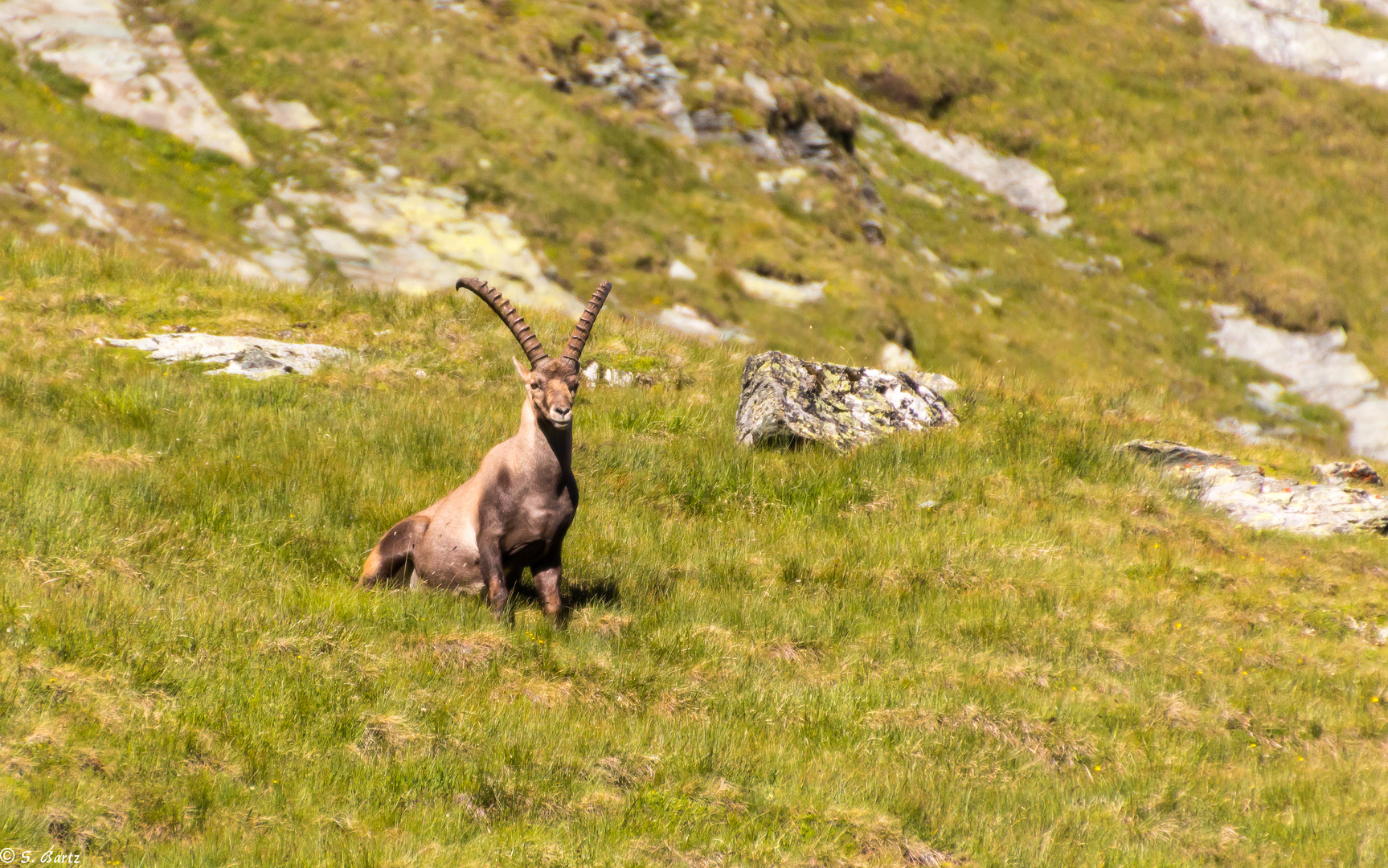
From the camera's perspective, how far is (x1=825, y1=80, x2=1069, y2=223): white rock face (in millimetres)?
42281

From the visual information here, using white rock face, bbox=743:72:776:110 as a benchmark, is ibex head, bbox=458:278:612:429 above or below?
above

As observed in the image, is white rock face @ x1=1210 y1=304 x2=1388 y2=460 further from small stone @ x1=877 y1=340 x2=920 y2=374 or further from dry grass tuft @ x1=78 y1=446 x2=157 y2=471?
dry grass tuft @ x1=78 y1=446 x2=157 y2=471

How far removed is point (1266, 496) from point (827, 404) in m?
5.98

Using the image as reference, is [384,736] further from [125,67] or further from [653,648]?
[125,67]

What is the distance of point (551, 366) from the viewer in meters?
8.88

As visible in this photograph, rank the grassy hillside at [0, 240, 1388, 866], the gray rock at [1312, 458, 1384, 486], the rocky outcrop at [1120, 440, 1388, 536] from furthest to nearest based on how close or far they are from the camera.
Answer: the gray rock at [1312, 458, 1384, 486] → the rocky outcrop at [1120, 440, 1388, 536] → the grassy hillside at [0, 240, 1388, 866]

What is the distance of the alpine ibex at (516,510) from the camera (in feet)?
29.2

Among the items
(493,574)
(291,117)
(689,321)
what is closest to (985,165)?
(689,321)

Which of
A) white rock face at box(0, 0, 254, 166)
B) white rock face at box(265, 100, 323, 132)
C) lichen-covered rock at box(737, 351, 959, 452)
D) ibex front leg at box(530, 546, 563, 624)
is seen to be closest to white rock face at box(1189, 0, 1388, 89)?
white rock face at box(265, 100, 323, 132)

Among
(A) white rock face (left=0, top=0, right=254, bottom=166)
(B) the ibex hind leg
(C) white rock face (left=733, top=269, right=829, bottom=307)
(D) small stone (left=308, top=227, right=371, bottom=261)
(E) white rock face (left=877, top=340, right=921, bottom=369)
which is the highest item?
(B) the ibex hind leg

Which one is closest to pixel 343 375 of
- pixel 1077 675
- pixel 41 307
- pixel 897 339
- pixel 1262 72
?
pixel 41 307

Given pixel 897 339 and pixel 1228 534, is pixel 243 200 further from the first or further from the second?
pixel 1228 534

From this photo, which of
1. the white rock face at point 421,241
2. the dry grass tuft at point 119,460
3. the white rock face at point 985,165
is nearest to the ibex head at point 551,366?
the dry grass tuft at point 119,460

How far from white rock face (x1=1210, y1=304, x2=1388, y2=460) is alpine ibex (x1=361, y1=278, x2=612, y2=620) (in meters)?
32.9
